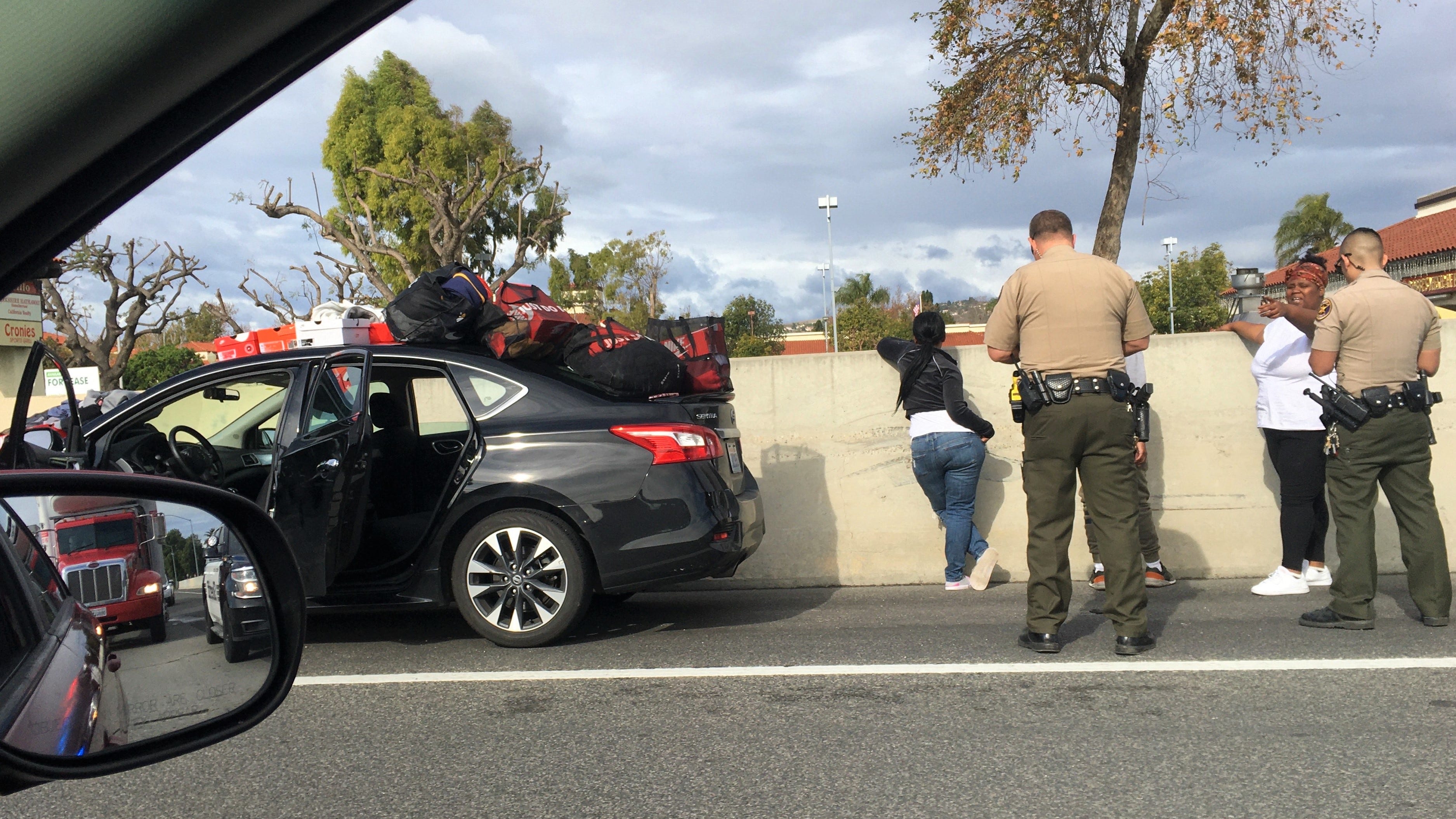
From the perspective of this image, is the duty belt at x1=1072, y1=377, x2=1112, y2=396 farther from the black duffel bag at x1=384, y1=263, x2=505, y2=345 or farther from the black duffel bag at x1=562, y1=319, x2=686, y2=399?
the black duffel bag at x1=384, y1=263, x2=505, y2=345

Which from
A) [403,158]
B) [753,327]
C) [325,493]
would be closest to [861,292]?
[753,327]

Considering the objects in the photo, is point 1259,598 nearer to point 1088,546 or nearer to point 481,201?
point 1088,546

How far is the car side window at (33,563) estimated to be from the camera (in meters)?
1.22

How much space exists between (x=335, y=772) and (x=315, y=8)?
3.12 metres

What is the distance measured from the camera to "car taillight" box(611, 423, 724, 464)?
5.21 meters

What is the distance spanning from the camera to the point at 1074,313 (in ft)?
16.1

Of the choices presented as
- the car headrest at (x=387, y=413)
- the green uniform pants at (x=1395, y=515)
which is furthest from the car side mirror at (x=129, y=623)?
the green uniform pants at (x=1395, y=515)

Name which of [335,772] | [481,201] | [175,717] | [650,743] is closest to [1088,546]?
[650,743]

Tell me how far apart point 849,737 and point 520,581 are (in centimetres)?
205

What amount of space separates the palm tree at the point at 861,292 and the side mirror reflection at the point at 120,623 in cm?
7098

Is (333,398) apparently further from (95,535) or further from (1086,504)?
(95,535)

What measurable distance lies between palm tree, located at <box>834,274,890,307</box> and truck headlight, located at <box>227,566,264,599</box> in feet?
233

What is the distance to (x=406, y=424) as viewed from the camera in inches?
245

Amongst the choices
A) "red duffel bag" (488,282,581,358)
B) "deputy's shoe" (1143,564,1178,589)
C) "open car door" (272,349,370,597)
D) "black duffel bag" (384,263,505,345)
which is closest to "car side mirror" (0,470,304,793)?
"open car door" (272,349,370,597)
